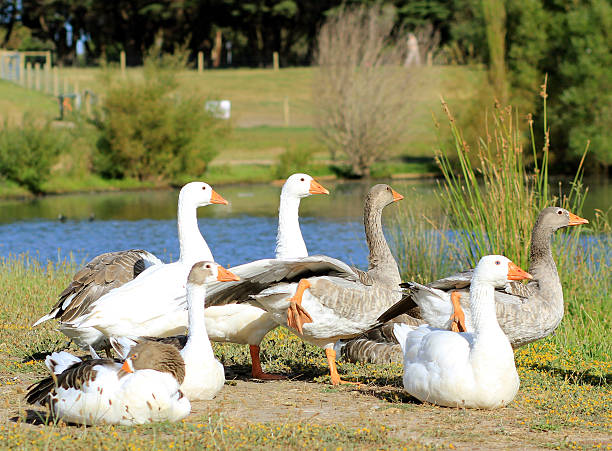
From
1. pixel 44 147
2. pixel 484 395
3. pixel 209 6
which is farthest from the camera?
pixel 209 6

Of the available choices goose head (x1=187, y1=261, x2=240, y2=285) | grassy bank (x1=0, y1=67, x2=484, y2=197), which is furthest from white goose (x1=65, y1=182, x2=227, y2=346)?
grassy bank (x1=0, y1=67, x2=484, y2=197)

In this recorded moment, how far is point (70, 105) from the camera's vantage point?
49094 mm

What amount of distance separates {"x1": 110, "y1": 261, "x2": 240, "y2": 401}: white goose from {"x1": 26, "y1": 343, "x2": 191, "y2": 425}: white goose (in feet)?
1.48

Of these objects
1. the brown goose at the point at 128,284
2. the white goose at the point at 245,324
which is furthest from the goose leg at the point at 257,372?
the brown goose at the point at 128,284

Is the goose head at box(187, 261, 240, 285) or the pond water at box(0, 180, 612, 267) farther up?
the goose head at box(187, 261, 240, 285)

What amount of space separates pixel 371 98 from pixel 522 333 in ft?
108

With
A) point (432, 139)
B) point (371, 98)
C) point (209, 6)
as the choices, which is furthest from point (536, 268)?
point (209, 6)

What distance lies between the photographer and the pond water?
2238 cm

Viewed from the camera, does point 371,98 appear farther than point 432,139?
No

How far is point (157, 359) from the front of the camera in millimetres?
6719

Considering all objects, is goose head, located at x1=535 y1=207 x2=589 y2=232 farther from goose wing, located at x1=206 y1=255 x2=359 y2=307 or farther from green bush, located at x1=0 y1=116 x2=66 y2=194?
green bush, located at x1=0 y1=116 x2=66 y2=194

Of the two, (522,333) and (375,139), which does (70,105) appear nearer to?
(375,139)

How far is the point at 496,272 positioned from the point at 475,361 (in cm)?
77

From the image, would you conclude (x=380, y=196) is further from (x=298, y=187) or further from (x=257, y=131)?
(x=257, y=131)
